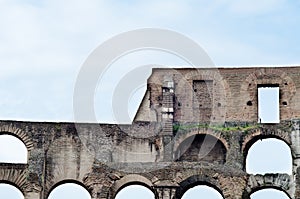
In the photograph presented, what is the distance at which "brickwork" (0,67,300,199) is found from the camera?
34.6 meters

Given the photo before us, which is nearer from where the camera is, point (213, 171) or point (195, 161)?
point (213, 171)

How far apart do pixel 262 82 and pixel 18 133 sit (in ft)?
32.0

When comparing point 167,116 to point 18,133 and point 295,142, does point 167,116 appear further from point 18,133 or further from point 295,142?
point 18,133

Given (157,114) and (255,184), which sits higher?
(157,114)

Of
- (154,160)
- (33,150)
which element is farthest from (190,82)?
(33,150)

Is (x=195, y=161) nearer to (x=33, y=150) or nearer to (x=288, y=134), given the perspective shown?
(x=288, y=134)

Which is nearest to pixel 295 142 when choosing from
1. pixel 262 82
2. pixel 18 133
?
pixel 262 82

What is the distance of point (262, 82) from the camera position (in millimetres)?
38375

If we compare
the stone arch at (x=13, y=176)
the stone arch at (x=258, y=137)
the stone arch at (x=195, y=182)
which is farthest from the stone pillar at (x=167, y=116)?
the stone arch at (x=13, y=176)

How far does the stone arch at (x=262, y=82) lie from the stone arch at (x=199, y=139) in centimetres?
148

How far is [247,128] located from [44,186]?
784 cm

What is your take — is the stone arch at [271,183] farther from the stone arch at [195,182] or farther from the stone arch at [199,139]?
the stone arch at [199,139]

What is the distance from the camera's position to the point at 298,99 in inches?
1494

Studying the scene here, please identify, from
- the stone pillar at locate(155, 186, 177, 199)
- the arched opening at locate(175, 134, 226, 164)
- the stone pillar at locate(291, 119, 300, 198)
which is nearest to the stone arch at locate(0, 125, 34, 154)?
the stone pillar at locate(155, 186, 177, 199)
